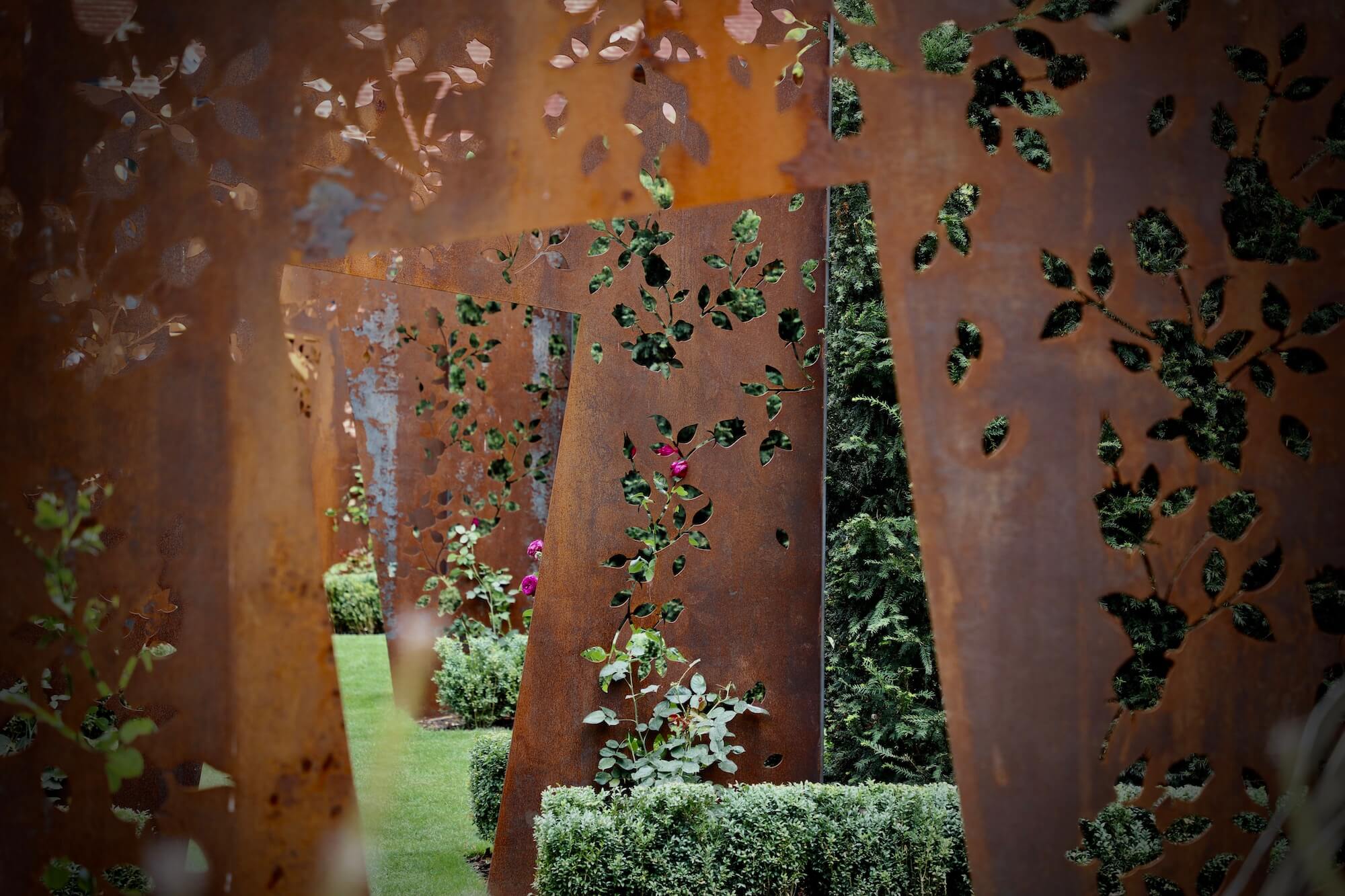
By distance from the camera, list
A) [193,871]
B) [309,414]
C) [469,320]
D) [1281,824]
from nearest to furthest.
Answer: [1281,824]
[193,871]
[469,320]
[309,414]

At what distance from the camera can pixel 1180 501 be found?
2.12 metres

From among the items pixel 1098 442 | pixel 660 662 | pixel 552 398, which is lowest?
pixel 660 662

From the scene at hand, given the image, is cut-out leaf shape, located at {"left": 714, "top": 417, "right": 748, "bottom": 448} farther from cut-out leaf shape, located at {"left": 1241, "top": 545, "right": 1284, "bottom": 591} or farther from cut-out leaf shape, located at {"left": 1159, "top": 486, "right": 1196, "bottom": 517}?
cut-out leaf shape, located at {"left": 1241, "top": 545, "right": 1284, "bottom": 591}

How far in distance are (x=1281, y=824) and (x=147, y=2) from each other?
9.14 feet

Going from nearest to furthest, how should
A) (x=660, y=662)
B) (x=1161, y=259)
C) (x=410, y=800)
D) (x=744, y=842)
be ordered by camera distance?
1. (x=1161, y=259)
2. (x=744, y=842)
3. (x=660, y=662)
4. (x=410, y=800)

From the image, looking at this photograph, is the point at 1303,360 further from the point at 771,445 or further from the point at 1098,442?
the point at 771,445

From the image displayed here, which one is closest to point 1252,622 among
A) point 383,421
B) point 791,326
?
point 791,326

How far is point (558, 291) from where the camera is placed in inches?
173

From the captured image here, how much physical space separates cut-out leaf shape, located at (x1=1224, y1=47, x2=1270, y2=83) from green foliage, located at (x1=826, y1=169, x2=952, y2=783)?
2.88 meters

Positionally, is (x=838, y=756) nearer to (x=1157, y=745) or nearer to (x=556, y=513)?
(x=556, y=513)

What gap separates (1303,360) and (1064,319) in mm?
443

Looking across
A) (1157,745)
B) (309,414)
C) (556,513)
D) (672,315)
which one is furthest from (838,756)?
(309,414)

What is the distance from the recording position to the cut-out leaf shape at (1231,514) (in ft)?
6.72

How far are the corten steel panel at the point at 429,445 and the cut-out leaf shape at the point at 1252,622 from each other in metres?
6.07
